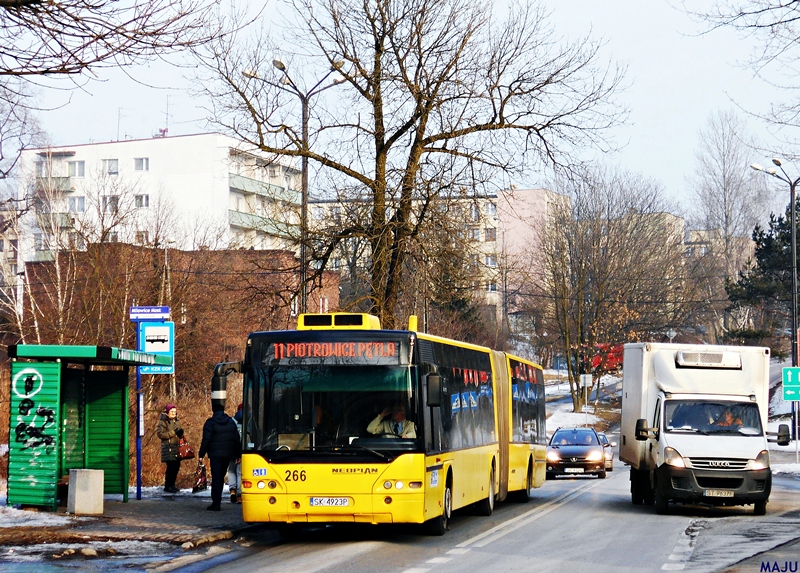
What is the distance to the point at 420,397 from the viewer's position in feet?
49.1

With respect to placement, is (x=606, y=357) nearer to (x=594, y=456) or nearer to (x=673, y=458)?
(x=594, y=456)

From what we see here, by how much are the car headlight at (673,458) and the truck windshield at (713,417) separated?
0.72m

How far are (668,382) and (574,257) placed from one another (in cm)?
4564

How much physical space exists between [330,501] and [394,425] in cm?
130

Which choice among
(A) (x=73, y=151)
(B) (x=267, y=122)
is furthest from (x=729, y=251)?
(B) (x=267, y=122)

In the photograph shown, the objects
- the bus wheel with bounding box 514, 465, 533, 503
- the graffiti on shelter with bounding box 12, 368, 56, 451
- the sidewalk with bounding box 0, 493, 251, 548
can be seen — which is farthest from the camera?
the bus wheel with bounding box 514, 465, 533, 503

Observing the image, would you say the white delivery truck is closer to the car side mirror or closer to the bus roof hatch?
the car side mirror

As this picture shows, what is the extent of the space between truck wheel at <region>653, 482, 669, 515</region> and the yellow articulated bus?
211 inches

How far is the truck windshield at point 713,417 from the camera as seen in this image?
2034cm

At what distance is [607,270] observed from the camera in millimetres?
66625

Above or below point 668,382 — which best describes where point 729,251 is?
above

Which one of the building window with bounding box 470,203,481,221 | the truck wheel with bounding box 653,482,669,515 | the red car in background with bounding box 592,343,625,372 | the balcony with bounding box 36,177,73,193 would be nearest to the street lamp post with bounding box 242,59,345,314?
the building window with bounding box 470,203,481,221

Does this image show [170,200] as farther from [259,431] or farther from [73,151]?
[259,431]

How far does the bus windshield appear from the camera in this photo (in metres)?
14.6
